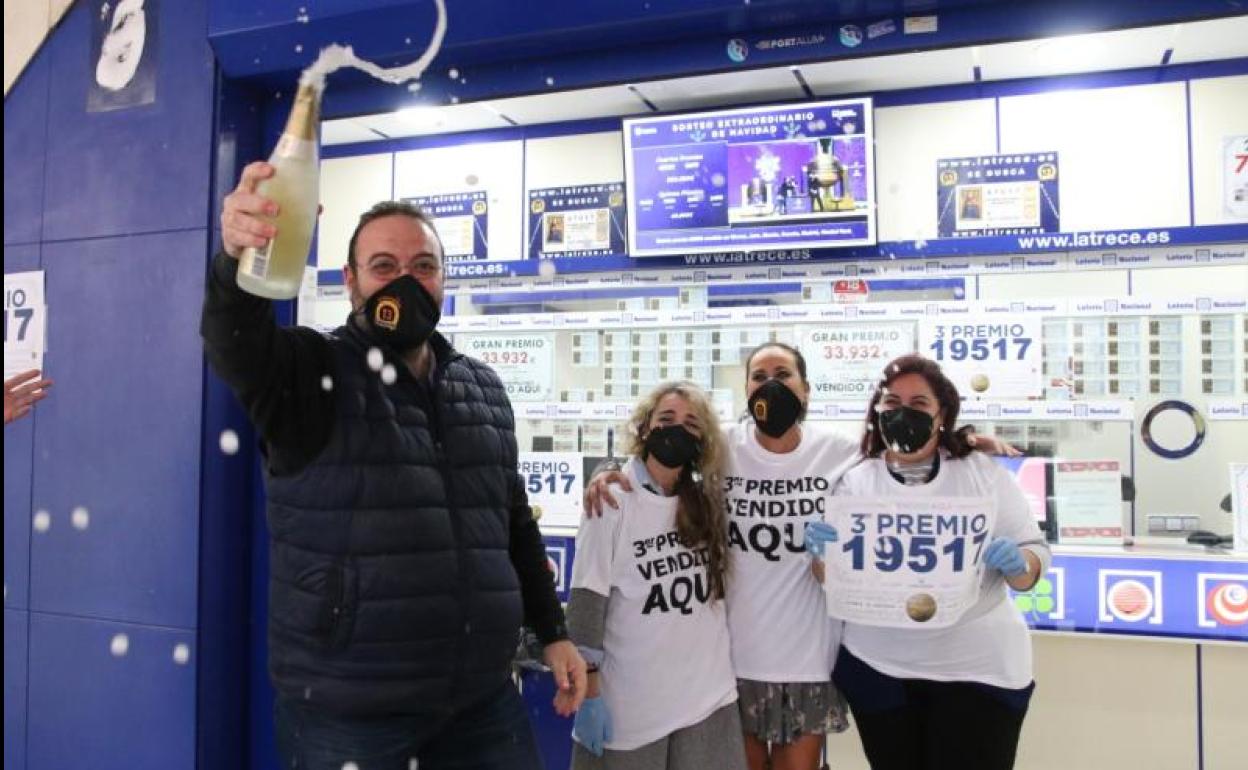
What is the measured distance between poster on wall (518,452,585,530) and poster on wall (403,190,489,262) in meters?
2.03

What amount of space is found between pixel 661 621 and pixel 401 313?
104 cm

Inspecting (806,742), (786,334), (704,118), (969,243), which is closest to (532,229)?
(704,118)

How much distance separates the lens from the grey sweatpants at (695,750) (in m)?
2.35

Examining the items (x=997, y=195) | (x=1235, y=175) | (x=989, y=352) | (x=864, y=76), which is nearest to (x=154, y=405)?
(x=989, y=352)

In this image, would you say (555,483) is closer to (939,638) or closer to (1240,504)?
(939,638)

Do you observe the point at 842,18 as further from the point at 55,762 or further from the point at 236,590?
the point at 55,762

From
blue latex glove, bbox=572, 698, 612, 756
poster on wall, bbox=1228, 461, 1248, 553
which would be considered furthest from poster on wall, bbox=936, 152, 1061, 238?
blue latex glove, bbox=572, 698, 612, 756

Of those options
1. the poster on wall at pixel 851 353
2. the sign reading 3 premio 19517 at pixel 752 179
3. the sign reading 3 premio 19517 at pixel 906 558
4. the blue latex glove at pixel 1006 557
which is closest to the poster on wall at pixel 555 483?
the poster on wall at pixel 851 353

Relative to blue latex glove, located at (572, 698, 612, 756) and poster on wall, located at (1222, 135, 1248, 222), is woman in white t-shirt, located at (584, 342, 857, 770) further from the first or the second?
poster on wall, located at (1222, 135, 1248, 222)

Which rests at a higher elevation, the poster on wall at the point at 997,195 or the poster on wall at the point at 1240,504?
the poster on wall at the point at 997,195

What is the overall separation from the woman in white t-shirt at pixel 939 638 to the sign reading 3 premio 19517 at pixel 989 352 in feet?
7.19

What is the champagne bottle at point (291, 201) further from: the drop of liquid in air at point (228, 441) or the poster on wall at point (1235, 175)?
the poster on wall at point (1235, 175)

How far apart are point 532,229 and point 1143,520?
3978mm

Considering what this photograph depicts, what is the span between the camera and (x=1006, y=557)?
7.54 ft
